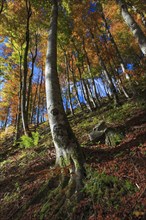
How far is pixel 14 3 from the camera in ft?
45.0

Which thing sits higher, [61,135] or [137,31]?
[137,31]

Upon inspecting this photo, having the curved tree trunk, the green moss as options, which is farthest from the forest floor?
the curved tree trunk

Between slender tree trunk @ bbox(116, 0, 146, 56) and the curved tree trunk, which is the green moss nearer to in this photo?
the curved tree trunk

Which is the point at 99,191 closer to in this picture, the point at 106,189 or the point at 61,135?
the point at 106,189

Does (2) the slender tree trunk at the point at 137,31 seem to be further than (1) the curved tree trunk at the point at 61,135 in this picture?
Yes

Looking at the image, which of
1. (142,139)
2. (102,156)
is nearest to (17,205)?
(102,156)

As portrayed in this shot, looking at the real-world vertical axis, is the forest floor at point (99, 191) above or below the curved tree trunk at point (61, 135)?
below

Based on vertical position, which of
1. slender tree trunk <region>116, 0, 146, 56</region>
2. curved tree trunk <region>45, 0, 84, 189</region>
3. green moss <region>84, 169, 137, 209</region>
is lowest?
green moss <region>84, 169, 137, 209</region>

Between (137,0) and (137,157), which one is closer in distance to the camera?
(137,157)

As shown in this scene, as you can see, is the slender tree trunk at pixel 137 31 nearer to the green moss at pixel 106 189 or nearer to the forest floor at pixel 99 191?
the forest floor at pixel 99 191

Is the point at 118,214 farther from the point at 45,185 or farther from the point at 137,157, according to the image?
the point at 45,185

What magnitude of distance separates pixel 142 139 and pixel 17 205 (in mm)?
3623

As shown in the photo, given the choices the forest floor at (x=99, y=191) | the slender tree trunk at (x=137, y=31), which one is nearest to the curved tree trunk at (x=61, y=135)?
the forest floor at (x=99, y=191)

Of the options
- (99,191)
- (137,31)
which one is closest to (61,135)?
(99,191)
